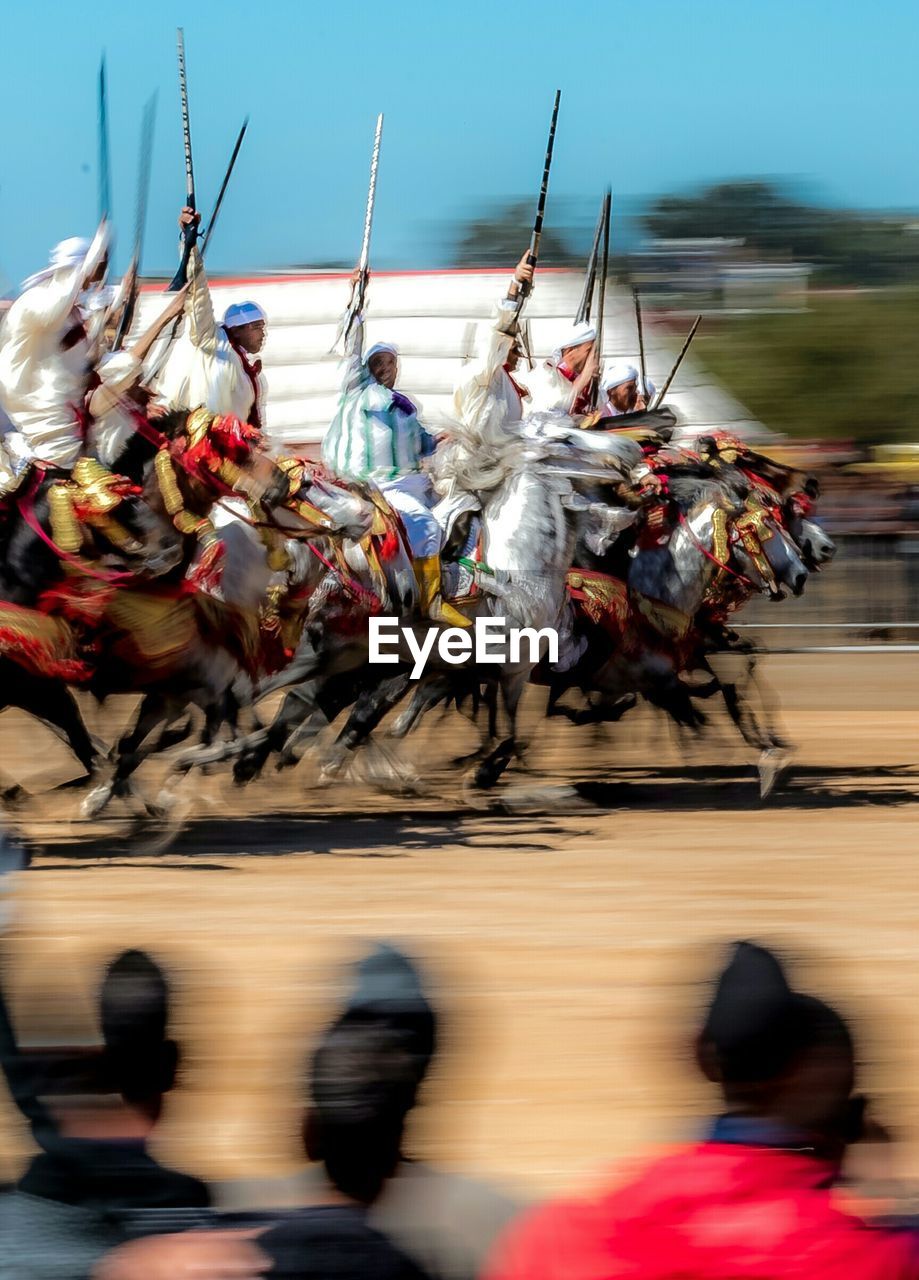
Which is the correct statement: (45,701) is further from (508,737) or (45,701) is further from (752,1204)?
A: (752,1204)

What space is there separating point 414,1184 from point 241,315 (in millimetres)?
7834

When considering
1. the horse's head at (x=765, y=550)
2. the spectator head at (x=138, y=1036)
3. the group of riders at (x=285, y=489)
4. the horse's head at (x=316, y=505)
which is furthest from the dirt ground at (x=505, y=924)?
the horse's head at (x=316, y=505)

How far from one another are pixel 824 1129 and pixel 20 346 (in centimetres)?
613

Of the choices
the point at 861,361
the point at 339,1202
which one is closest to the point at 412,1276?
the point at 339,1202

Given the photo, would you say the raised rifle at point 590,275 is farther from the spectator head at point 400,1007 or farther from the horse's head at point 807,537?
the spectator head at point 400,1007

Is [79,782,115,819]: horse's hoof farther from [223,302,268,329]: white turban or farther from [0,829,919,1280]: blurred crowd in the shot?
[0,829,919,1280]: blurred crowd

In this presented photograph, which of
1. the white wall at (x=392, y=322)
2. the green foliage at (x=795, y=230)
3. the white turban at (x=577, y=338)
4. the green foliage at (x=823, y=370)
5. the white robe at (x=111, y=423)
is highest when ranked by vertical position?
the green foliage at (x=795, y=230)

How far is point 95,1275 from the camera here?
A: 6.54ft

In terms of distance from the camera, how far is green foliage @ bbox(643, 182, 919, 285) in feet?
142

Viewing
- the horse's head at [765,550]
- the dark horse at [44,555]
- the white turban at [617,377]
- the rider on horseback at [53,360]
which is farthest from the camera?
the white turban at [617,377]

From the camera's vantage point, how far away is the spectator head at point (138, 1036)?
2322mm

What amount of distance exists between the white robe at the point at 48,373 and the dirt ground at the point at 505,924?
1.55 m

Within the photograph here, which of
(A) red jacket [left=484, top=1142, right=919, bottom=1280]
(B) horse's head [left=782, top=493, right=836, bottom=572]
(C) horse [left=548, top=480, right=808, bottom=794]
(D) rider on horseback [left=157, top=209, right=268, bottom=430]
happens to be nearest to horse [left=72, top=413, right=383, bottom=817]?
(D) rider on horseback [left=157, top=209, right=268, bottom=430]

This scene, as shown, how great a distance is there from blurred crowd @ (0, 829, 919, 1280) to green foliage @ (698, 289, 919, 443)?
32.8 meters
